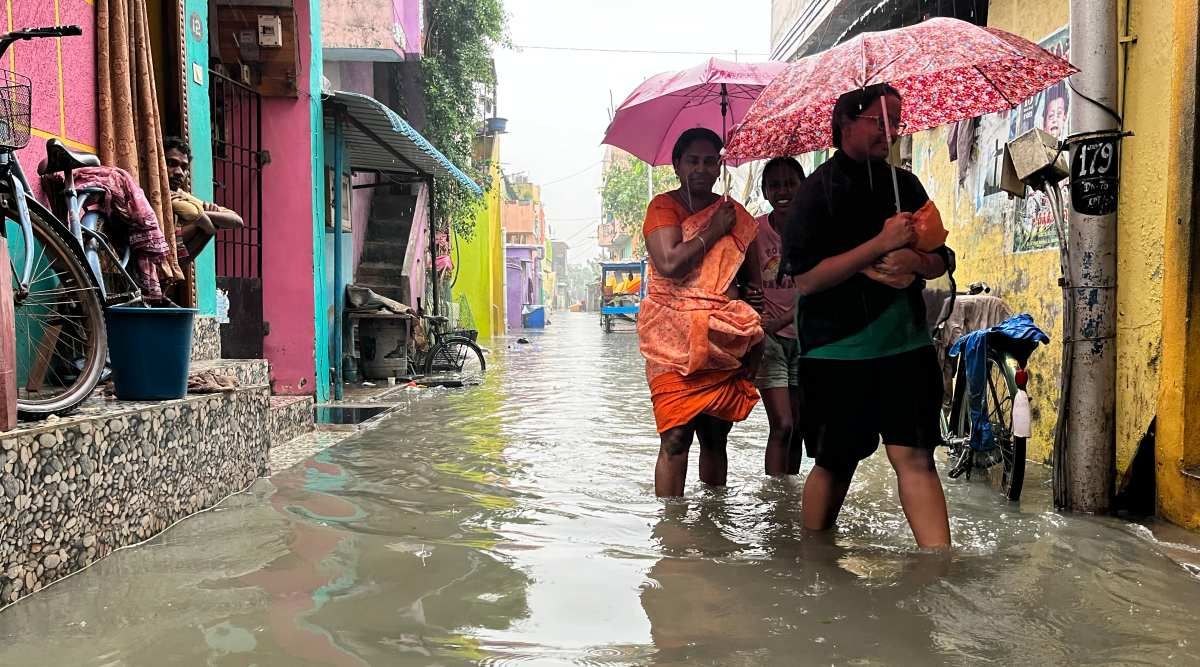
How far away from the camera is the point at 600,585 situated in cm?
320

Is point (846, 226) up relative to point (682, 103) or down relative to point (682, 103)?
down

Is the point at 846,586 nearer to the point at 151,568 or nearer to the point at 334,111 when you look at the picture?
the point at 151,568

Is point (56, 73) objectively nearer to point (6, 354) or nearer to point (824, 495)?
point (6, 354)

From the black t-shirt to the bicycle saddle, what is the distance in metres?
3.23

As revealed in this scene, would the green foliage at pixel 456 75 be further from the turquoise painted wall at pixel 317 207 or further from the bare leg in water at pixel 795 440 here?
the bare leg in water at pixel 795 440

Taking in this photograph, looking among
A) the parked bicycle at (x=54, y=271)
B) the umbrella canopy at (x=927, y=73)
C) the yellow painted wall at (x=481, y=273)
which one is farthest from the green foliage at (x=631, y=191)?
the parked bicycle at (x=54, y=271)

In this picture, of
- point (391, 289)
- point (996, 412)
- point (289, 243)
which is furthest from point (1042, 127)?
point (391, 289)

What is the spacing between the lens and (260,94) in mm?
8578

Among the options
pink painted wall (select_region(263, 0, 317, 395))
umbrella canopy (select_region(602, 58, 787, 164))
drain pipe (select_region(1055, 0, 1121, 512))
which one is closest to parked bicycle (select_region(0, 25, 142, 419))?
umbrella canopy (select_region(602, 58, 787, 164))

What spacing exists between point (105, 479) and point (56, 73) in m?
2.48

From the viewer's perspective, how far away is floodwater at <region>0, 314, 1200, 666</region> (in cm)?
256

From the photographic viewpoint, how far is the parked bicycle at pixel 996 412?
4609mm

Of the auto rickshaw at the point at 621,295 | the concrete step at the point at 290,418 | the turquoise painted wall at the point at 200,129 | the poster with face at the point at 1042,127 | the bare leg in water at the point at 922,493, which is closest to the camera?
the bare leg in water at the point at 922,493

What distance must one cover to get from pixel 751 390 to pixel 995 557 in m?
1.25
